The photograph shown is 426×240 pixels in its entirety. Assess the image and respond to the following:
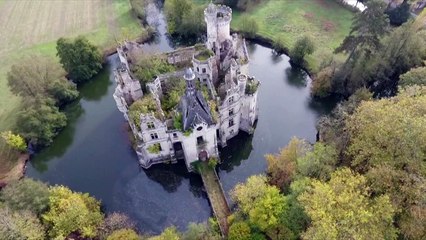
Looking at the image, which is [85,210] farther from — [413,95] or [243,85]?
[413,95]

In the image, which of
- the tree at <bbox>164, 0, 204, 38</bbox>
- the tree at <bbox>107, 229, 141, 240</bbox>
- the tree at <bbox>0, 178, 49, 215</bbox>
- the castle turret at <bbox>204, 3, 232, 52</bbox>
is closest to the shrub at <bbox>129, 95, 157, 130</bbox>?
the castle turret at <bbox>204, 3, 232, 52</bbox>

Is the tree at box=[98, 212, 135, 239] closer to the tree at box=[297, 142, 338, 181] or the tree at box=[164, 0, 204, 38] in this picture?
the tree at box=[297, 142, 338, 181]

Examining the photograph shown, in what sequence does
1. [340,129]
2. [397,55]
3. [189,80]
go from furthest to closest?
[397,55] → [340,129] → [189,80]

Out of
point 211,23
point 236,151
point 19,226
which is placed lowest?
point 19,226

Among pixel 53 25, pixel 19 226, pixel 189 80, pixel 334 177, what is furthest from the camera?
pixel 53 25

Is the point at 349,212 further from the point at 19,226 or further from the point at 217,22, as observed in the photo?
the point at 19,226

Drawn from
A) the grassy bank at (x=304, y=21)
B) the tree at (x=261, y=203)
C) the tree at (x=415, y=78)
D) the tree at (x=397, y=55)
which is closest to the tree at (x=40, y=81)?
the grassy bank at (x=304, y=21)

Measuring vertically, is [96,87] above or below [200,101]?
below

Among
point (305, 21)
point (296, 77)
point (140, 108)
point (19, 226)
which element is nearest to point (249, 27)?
point (305, 21)
